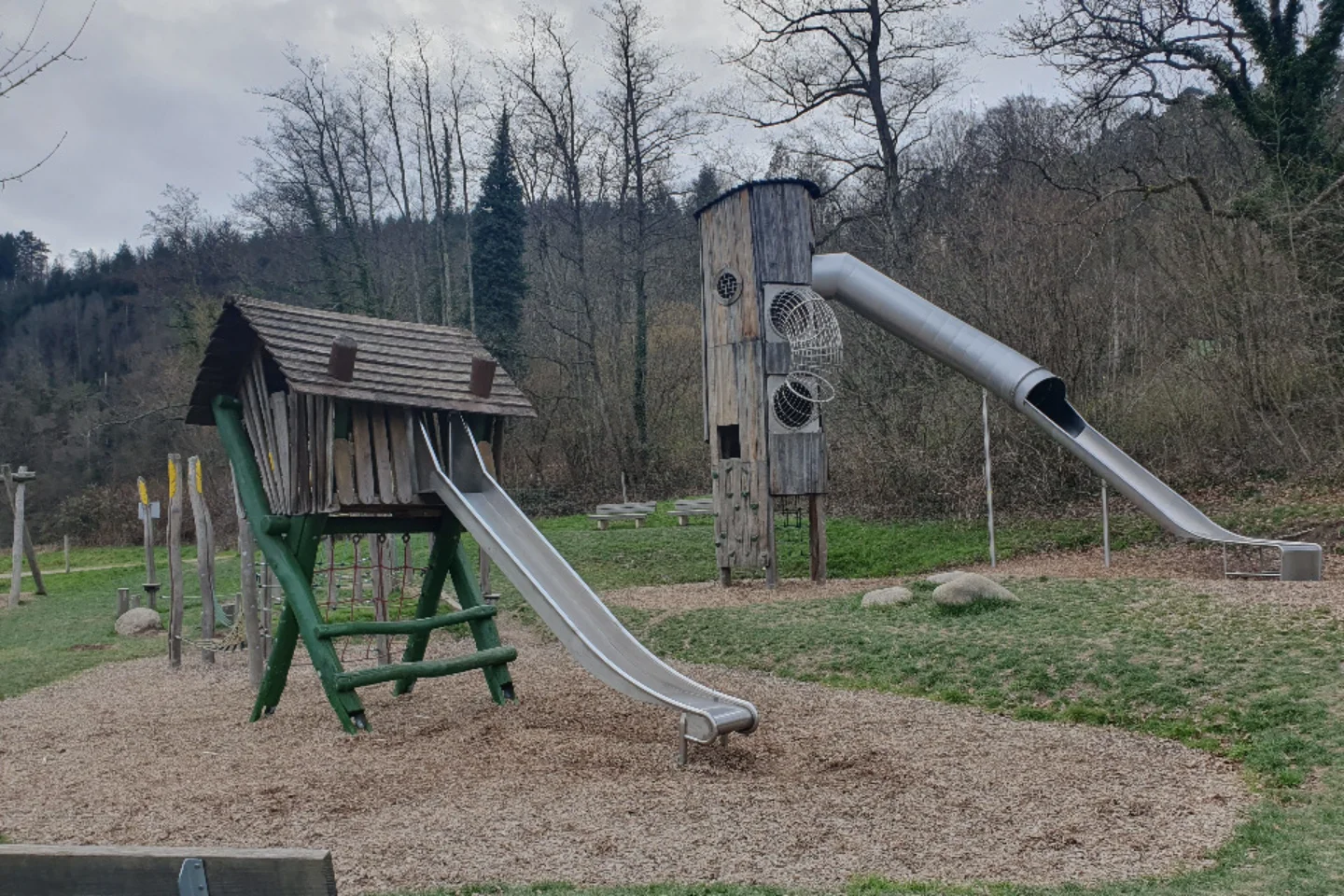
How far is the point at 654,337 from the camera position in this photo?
35.4 metres

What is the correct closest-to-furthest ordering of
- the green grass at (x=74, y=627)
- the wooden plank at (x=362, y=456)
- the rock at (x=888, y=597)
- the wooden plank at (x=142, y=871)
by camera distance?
the wooden plank at (x=142, y=871)
the wooden plank at (x=362, y=456)
the rock at (x=888, y=597)
the green grass at (x=74, y=627)

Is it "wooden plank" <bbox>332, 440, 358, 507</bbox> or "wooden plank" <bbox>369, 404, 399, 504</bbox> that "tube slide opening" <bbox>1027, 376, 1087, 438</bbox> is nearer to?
"wooden plank" <bbox>369, 404, 399, 504</bbox>

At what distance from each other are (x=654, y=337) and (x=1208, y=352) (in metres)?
19.8

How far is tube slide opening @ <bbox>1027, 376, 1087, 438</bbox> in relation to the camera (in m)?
14.2

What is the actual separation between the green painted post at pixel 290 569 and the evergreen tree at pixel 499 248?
27852 mm

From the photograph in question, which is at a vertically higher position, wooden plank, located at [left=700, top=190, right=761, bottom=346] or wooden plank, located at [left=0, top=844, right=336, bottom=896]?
wooden plank, located at [left=700, top=190, right=761, bottom=346]

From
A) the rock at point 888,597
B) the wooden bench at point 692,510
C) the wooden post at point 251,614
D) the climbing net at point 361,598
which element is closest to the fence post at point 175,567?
the climbing net at point 361,598

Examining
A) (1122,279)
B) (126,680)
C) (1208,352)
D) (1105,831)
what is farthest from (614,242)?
(1105,831)

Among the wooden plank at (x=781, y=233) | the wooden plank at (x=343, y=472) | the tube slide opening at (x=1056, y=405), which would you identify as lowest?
the wooden plank at (x=343, y=472)

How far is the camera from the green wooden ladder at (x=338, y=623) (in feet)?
24.2

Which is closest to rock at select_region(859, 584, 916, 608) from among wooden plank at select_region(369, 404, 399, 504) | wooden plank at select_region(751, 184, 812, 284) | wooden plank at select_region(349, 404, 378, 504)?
wooden plank at select_region(751, 184, 812, 284)

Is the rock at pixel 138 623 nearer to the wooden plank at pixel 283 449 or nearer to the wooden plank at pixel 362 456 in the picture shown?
the wooden plank at pixel 283 449

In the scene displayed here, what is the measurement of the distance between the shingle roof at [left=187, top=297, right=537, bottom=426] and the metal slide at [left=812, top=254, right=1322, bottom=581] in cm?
760

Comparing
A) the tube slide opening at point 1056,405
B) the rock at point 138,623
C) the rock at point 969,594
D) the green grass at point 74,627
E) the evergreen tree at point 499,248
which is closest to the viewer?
the rock at point 969,594
